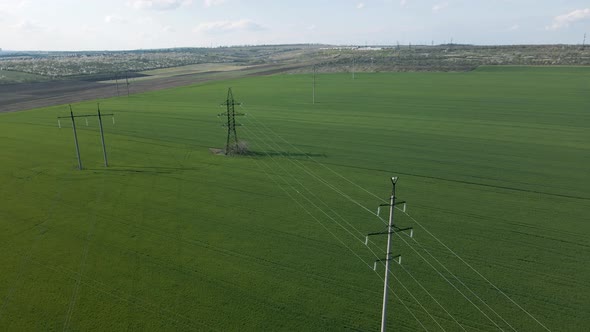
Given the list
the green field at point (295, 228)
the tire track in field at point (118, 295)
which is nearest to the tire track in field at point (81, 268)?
the green field at point (295, 228)

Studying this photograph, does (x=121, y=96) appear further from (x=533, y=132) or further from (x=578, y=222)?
(x=578, y=222)

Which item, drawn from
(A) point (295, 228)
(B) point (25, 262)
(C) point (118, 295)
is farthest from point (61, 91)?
(C) point (118, 295)

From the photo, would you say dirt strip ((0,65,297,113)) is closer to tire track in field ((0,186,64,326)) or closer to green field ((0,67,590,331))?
green field ((0,67,590,331))

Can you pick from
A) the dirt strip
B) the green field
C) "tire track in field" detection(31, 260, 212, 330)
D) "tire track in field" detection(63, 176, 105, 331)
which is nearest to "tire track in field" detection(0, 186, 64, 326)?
the green field

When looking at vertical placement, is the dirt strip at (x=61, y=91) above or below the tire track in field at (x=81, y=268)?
above

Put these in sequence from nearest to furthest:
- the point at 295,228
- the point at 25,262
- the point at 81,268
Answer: the point at 81,268 → the point at 25,262 → the point at 295,228

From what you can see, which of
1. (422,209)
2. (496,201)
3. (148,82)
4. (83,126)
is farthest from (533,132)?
(148,82)

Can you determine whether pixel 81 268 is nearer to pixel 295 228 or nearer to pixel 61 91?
pixel 295 228

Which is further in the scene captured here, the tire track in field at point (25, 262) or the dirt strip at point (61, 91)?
the dirt strip at point (61, 91)

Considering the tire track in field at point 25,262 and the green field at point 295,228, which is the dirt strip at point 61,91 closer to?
the green field at point 295,228
